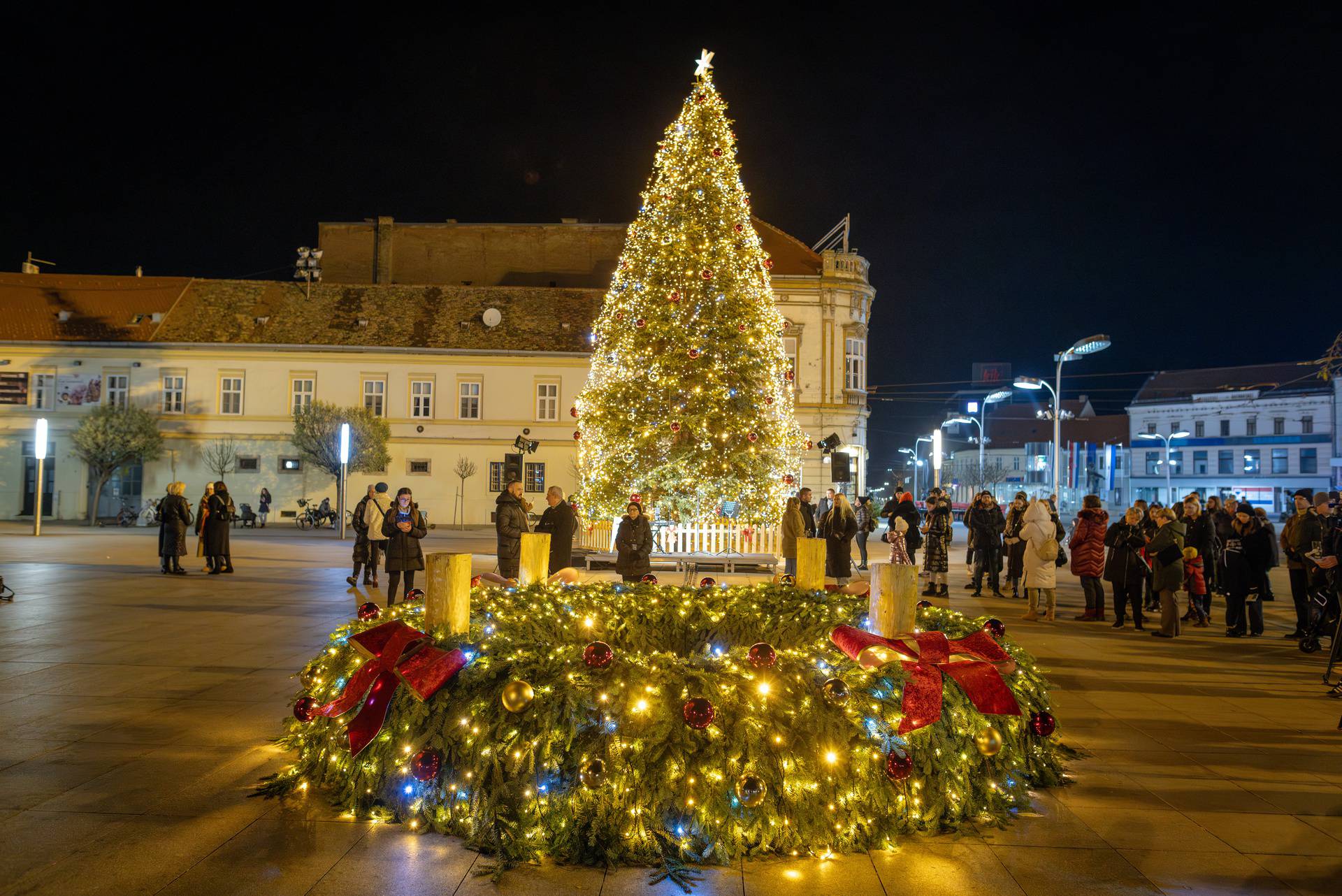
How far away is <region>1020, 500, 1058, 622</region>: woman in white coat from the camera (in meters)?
13.5

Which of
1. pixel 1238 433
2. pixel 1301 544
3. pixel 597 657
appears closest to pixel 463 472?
pixel 1301 544

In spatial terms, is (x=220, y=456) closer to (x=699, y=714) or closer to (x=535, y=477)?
(x=535, y=477)

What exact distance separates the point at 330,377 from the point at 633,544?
32523 mm

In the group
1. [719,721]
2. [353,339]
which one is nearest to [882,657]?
[719,721]

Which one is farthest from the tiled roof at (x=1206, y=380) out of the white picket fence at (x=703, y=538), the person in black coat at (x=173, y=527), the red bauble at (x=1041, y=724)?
the red bauble at (x=1041, y=724)

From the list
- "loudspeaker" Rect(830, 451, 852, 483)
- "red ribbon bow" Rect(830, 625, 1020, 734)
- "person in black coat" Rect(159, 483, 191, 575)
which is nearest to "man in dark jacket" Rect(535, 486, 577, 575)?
"person in black coat" Rect(159, 483, 191, 575)

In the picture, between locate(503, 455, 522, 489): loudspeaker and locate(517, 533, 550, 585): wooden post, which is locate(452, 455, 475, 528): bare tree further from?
locate(517, 533, 550, 585): wooden post

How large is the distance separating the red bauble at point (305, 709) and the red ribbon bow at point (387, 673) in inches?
1.8

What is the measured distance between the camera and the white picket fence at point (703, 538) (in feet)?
66.3

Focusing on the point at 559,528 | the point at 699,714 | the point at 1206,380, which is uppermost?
the point at 1206,380

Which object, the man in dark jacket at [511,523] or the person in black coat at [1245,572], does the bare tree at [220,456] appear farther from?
the person in black coat at [1245,572]

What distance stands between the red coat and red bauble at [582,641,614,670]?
1027 cm

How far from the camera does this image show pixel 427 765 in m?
4.95

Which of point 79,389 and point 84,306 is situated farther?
point 84,306
